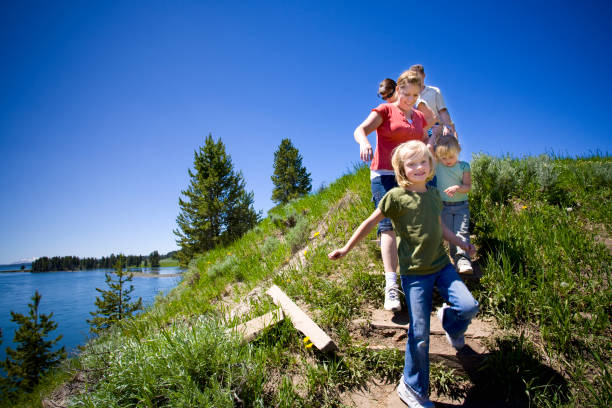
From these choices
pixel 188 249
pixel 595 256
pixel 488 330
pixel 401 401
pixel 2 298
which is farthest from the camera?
pixel 2 298

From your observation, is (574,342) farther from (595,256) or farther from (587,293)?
(595,256)

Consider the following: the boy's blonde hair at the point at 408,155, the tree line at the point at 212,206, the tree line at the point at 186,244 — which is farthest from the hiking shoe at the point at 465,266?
the tree line at the point at 212,206

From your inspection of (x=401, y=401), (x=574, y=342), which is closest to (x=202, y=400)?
(x=401, y=401)

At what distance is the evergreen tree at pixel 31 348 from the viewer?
51.5ft

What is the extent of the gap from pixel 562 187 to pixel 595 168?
0.72m

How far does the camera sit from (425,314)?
1848 millimetres

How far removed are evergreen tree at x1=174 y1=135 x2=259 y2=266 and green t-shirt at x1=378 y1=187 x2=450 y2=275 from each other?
621 inches

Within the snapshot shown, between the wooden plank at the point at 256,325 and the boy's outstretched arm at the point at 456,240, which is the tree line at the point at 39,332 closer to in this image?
the wooden plank at the point at 256,325

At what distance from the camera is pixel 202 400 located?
1678 mm

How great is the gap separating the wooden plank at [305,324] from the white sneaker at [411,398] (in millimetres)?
644

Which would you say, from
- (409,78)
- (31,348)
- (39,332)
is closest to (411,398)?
(409,78)

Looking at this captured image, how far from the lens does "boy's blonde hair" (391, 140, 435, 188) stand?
80.4 inches

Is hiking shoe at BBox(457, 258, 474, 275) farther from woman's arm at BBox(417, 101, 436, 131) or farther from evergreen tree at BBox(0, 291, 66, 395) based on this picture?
evergreen tree at BBox(0, 291, 66, 395)

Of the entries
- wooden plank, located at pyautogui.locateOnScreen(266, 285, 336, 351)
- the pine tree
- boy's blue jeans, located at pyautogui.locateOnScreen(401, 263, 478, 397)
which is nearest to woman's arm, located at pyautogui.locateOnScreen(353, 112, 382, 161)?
boy's blue jeans, located at pyautogui.locateOnScreen(401, 263, 478, 397)
